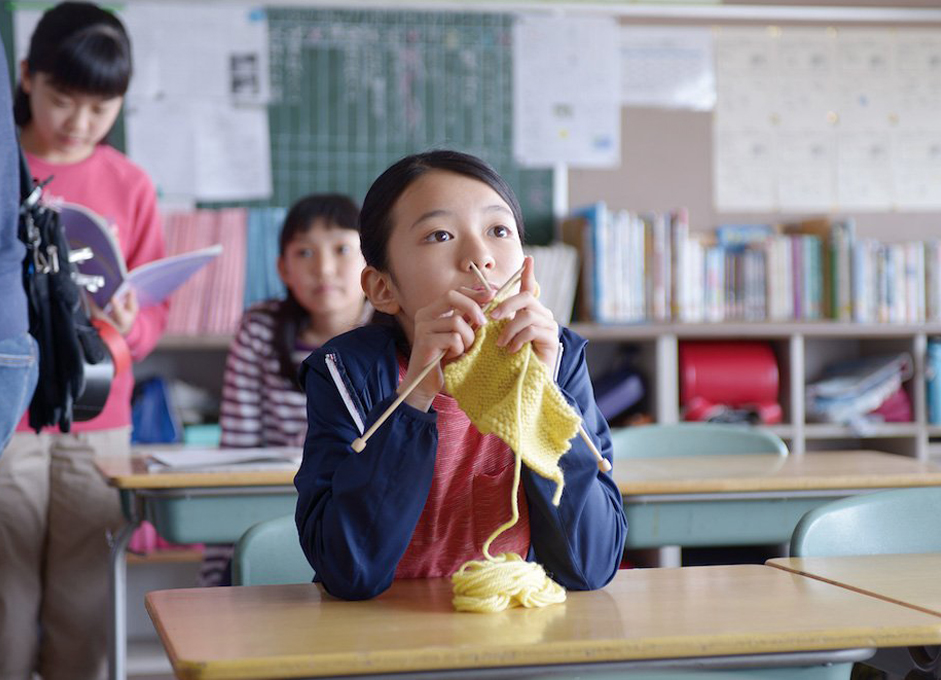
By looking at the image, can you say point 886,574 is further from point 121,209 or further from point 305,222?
point 121,209

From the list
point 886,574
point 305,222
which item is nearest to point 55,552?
point 305,222

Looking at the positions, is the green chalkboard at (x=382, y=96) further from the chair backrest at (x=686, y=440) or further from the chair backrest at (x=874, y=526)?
the chair backrest at (x=874, y=526)

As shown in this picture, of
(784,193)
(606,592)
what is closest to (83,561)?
(606,592)

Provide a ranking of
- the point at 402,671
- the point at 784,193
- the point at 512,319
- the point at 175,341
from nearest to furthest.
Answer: the point at 402,671 → the point at 512,319 → the point at 175,341 → the point at 784,193

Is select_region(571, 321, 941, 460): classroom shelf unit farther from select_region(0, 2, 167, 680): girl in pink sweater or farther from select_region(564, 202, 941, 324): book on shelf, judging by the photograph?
select_region(0, 2, 167, 680): girl in pink sweater

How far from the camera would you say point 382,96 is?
12.8 ft

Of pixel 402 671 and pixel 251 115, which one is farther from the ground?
pixel 251 115

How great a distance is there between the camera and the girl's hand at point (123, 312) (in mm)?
2404

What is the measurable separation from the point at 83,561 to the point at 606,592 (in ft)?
5.79

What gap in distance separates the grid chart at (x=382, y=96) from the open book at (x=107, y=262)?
4.65 ft

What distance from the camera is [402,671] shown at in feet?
3.02

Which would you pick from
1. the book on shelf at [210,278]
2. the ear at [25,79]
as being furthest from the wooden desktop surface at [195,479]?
the book on shelf at [210,278]

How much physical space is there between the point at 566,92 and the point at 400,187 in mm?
2744

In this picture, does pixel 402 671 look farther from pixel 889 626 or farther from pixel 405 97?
pixel 405 97
